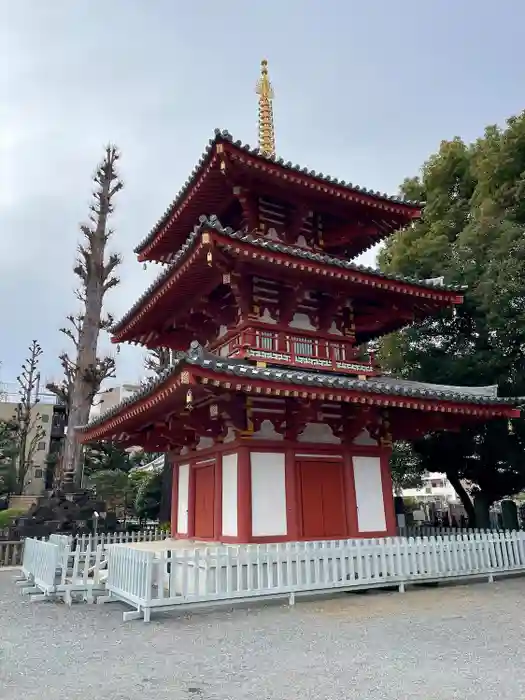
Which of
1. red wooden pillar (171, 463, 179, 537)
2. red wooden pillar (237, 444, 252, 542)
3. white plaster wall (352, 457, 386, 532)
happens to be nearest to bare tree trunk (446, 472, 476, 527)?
white plaster wall (352, 457, 386, 532)

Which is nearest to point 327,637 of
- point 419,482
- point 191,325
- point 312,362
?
point 312,362

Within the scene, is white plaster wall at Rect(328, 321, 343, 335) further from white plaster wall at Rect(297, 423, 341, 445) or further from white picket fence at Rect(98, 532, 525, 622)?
white picket fence at Rect(98, 532, 525, 622)

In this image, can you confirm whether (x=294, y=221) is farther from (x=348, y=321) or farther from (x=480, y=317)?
(x=480, y=317)

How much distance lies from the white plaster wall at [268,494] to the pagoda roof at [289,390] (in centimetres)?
191

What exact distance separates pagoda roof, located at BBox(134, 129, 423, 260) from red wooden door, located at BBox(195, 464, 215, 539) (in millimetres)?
6685

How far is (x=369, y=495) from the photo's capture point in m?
12.0

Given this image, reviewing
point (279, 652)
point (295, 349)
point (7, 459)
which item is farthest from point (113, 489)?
point (279, 652)

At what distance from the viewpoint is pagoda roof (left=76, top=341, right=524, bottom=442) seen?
895 cm

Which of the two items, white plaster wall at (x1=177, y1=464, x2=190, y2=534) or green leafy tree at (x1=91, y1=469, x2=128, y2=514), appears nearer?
white plaster wall at (x1=177, y1=464, x2=190, y2=534)

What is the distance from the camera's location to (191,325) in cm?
1384

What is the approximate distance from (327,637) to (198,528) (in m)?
6.07

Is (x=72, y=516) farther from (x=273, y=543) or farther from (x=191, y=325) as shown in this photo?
(x=273, y=543)

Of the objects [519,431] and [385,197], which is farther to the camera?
[519,431]

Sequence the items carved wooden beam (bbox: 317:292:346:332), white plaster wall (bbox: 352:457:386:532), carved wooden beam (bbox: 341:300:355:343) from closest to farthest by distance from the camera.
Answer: white plaster wall (bbox: 352:457:386:532) → carved wooden beam (bbox: 317:292:346:332) → carved wooden beam (bbox: 341:300:355:343)
